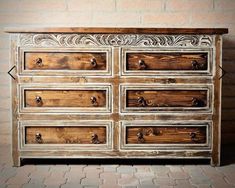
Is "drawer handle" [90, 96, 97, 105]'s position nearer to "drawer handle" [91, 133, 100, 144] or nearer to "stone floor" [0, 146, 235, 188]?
"drawer handle" [91, 133, 100, 144]

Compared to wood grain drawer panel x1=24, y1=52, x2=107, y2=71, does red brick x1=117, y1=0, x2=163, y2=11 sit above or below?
above

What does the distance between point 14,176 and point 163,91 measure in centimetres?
165

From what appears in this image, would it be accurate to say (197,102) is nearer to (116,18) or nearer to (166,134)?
(166,134)

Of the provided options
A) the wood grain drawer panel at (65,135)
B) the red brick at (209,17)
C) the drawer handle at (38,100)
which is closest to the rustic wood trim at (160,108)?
the wood grain drawer panel at (65,135)

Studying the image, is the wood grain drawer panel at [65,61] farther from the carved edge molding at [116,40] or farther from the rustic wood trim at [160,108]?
the rustic wood trim at [160,108]

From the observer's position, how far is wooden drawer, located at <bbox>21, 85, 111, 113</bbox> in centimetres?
322

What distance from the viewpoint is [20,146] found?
10.7 ft

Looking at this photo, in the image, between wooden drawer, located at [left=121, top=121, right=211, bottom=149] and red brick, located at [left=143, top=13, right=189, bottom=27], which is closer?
wooden drawer, located at [left=121, top=121, right=211, bottom=149]

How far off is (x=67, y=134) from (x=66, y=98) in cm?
36

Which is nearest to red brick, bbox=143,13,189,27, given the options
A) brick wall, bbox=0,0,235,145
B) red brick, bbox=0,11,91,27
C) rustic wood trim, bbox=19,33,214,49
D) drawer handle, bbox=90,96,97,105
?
brick wall, bbox=0,0,235,145

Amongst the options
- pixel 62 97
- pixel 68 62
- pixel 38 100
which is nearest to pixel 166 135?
pixel 62 97

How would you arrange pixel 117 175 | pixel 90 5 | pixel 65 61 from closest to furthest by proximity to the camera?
pixel 117 175
pixel 65 61
pixel 90 5

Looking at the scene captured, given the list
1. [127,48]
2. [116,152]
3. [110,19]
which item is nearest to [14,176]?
[116,152]

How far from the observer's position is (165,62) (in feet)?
10.5
